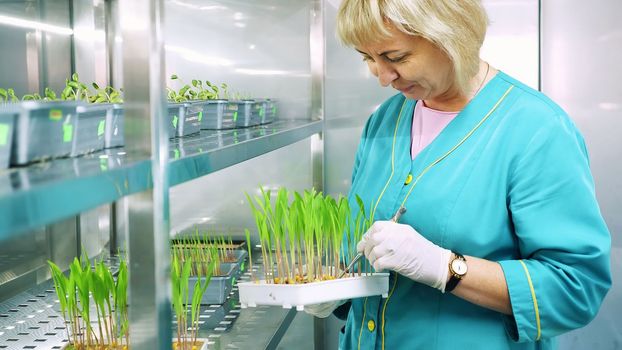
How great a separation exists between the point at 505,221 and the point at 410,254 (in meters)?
0.23

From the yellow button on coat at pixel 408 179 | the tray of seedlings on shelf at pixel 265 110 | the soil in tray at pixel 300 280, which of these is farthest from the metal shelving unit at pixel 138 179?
the tray of seedlings on shelf at pixel 265 110

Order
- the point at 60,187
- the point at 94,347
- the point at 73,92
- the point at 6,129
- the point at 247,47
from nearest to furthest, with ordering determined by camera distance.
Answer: the point at 60,187
the point at 6,129
the point at 94,347
the point at 73,92
the point at 247,47

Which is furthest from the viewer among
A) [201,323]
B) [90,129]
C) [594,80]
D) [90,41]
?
[594,80]

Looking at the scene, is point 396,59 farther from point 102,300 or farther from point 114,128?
point 102,300

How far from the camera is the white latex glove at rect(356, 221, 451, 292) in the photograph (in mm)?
1382

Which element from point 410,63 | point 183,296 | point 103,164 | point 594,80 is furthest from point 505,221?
point 594,80

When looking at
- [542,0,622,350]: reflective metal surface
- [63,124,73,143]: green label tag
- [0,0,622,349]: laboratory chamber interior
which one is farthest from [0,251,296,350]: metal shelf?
[542,0,622,350]: reflective metal surface

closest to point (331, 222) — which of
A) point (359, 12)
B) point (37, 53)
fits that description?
point (359, 12)

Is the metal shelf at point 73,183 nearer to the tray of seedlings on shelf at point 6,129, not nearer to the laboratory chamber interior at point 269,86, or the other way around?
the tray of seedlings on shelf at point 6,129

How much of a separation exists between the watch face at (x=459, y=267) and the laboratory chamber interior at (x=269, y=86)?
53 centimetres

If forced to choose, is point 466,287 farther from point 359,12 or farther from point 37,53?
point 37,53

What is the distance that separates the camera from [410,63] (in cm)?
146

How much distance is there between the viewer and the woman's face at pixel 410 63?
1.45m

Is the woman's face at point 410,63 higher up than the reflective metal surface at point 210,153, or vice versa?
the woman's face at point 410,63
